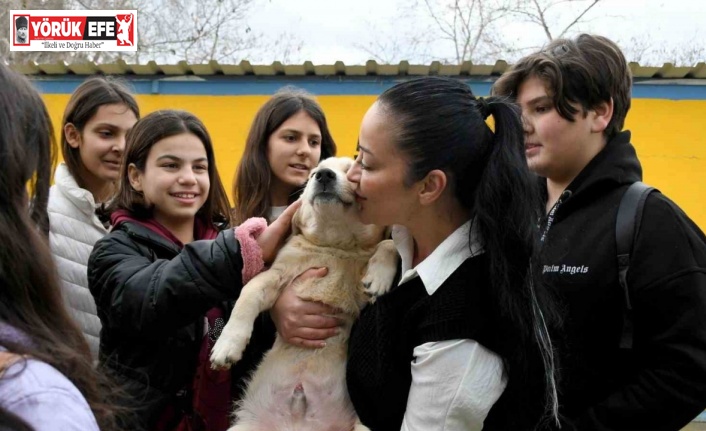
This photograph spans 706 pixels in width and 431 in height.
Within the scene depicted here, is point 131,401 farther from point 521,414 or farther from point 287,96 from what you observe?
point 287,96

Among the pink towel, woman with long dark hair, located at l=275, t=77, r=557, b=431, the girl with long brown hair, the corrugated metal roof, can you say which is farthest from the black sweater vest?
the corrugated metal roof

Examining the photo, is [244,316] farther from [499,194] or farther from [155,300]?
[499,194]

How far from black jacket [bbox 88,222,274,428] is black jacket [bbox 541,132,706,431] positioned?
1.26 metres

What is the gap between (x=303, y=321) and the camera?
9.43ft

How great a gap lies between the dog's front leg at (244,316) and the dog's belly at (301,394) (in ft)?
0.68

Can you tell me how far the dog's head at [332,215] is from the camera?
3.04m

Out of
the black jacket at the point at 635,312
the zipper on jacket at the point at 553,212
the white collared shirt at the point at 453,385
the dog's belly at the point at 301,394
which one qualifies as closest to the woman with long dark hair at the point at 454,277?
the white collared shirt at the point at 453,385

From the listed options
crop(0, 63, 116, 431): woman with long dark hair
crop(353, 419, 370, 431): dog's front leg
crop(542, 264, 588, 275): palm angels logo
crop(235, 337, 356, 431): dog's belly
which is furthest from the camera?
crop(235, 337, 356, 431): dog's belly

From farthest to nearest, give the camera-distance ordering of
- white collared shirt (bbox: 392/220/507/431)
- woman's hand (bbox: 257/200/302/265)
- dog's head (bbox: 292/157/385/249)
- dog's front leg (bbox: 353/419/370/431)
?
dog's head (bbox: 292/157/385/249) → woman's hand (bbox: 257/200/302/265) → dog's front leg (bbox: 353/419/370/431) → white collared shirt (bbox: 392/220/507/431)

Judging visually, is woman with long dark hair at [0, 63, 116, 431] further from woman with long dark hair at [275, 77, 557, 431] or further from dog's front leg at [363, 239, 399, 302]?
dog's front leg at [363, 239, 399, 302]

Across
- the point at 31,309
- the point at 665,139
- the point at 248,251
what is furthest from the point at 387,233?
the point at 665,139

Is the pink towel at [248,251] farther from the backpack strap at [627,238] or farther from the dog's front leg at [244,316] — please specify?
the backpack strap at [627,238]

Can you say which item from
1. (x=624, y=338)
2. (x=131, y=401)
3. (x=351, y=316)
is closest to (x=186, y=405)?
(x=131, y=401)

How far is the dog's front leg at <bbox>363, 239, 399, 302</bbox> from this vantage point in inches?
107
